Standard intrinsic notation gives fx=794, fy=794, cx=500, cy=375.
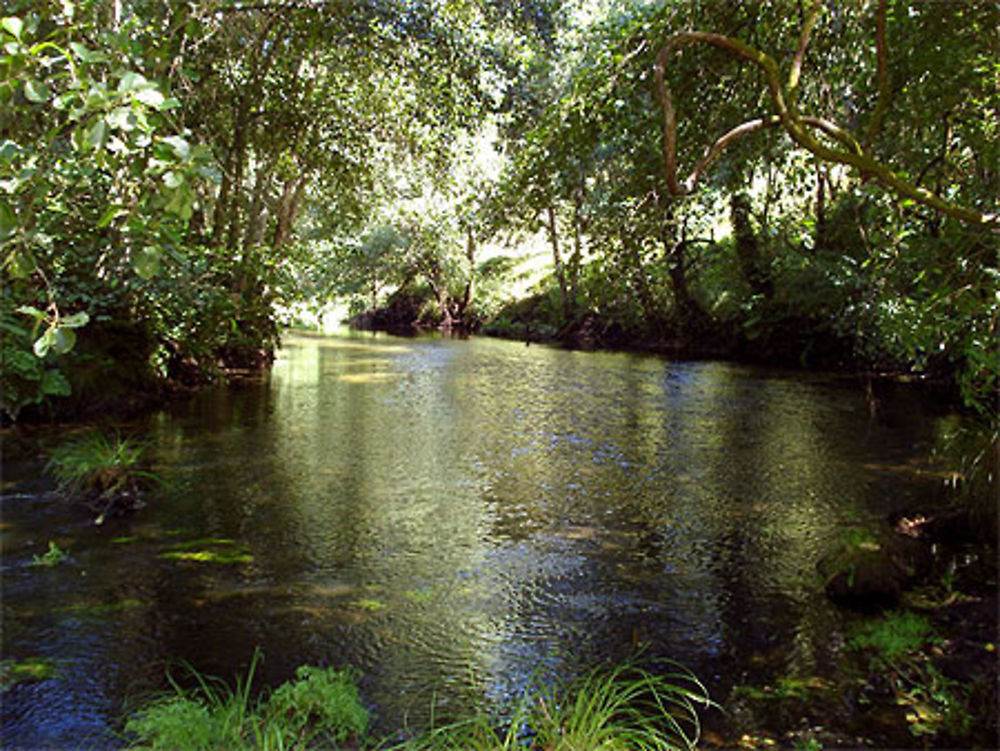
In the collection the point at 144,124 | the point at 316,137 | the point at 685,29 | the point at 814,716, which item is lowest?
the point at 814,716

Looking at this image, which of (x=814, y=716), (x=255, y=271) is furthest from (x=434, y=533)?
(x=255, y=271)

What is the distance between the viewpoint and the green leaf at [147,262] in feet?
8.04

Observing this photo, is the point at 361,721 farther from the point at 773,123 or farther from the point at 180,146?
the point at 773,123

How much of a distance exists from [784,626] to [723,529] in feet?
8.70

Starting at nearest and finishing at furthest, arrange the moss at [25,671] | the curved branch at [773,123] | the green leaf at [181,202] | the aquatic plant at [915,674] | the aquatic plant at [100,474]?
the green leaf at [181,202] → the curved branch at [773,123] → the aquatic plant at [915,674] → the moss at [25,671] → the aquatic plant at [100,474]

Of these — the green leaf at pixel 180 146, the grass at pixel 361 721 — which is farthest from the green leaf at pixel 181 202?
the grass at pixel 361 721

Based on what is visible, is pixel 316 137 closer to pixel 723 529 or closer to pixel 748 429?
pixel 748 429

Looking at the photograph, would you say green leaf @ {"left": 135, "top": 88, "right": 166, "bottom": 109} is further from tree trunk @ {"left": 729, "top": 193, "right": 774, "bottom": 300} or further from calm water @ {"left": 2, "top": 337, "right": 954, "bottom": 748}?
tree trunk @ {"left": 729, "top": 193, "right": 774, "bottom": 300}

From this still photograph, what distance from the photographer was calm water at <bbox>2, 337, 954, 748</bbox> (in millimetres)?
6070

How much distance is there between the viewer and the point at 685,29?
7.07 metres

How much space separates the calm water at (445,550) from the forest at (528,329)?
0.08 meters

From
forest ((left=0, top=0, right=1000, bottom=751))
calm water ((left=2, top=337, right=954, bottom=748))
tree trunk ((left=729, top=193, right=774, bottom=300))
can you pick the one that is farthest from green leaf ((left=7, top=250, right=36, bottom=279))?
tree trunk ((left=729, top=193, right=774, bottom=300))

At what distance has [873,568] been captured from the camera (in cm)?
709

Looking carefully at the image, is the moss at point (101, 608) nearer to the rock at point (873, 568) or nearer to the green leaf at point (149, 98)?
the green leaf at point (149, 98)
